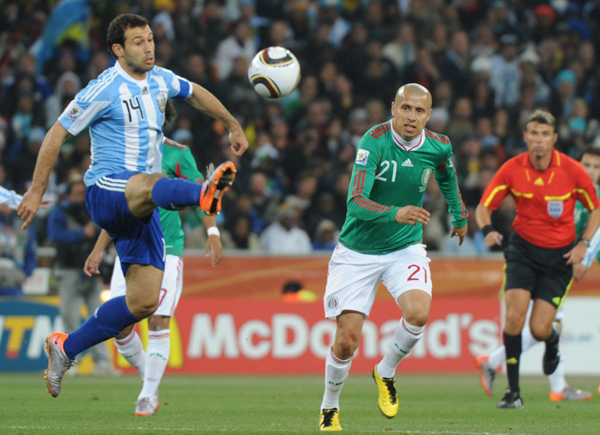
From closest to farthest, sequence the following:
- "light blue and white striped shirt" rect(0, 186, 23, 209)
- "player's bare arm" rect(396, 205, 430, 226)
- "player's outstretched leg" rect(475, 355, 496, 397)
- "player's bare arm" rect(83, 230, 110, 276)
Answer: "player's bare arm" rect(396, 205, 430, 226) → "player's bare arm" rect(83, 230, 110, 276) → "light blue and white striped shirt" rect(0, 186, 23, 209) → "player's outstretched leg" rect(475, 355, 496, 397)

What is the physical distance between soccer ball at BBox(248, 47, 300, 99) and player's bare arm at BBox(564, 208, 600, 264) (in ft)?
10.1

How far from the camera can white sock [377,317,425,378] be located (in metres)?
7.79

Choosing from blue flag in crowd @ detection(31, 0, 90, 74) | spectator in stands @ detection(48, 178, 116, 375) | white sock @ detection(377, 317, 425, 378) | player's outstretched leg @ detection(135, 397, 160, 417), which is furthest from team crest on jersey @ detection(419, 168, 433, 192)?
blue flag in crowd @ detection(31, 0, 90, 74)

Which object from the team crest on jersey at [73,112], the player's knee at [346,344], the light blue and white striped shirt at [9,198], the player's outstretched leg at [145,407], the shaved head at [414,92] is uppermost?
the shaved head at [414,92]

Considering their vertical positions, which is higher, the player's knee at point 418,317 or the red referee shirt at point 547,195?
the red referee shirt at point 547,195

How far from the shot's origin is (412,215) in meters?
6.96

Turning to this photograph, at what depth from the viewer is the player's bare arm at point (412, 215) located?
22.7 feet

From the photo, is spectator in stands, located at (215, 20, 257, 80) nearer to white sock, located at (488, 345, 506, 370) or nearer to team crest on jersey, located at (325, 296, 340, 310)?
white sock, located at (488, 345, 506, 370)

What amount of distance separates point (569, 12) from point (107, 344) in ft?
41.6

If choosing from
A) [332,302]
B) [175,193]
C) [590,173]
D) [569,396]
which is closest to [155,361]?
[332,302]

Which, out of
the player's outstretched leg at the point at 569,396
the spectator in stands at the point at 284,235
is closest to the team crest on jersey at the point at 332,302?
the player's outstretched leg at the point at 569,396

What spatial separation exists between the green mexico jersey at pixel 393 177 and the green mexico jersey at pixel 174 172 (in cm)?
182

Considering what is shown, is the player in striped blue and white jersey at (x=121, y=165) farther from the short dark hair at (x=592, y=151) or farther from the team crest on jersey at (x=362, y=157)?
the short dark hair at (x=592, y=151)

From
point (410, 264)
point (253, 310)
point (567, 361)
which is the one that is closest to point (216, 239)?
point (410, 264)
